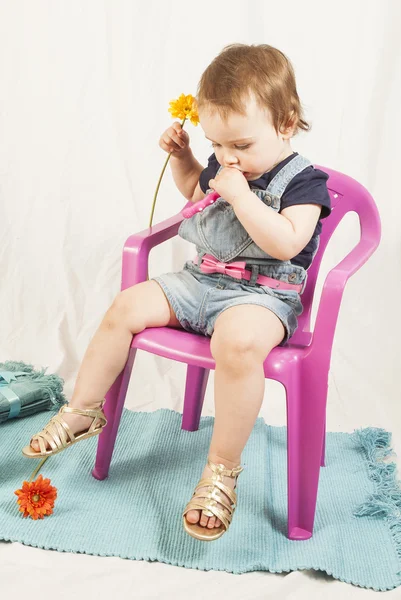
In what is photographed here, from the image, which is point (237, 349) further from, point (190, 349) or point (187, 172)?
point (187, 172)

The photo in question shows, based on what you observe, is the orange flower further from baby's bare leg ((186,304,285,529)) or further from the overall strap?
the overall strap

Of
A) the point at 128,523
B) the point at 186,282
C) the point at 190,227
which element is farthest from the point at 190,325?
the point at 128,523

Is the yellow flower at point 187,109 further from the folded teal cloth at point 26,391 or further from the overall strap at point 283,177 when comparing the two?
the folded teal cloth at point 26,391

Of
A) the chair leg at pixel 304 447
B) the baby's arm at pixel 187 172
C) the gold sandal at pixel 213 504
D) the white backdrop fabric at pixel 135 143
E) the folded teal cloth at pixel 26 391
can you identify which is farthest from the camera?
the white backdrop fabric at pixel 135 143

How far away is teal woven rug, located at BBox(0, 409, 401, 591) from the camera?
4.46ft

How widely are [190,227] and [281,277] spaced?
21cm

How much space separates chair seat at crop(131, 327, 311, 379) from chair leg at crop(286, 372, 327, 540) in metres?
0.04

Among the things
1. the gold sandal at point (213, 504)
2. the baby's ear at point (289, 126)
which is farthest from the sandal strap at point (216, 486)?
the baby's ear at point (289, 126)

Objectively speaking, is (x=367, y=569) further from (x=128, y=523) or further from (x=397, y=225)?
(x=397, y=225)

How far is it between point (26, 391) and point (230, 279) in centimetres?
59

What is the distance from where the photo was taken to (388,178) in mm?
2215

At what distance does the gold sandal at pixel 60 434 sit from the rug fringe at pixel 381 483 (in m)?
0.49

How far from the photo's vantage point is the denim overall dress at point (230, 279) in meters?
1.46

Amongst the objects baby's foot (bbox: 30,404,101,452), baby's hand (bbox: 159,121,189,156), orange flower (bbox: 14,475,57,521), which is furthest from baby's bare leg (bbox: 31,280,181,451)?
baby's hand (bbox: 159,121,189,156)
